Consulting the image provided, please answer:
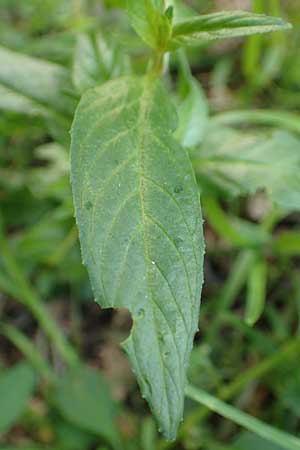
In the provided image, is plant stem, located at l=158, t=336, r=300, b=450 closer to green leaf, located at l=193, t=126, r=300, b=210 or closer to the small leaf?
green leaf, located at l=193, t=126, r=300, b=210

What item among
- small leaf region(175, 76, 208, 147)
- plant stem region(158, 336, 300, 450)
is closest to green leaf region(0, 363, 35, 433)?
plant stem region(158, 336, 300, 450)

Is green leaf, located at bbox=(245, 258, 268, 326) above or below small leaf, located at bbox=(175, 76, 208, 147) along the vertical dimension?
below

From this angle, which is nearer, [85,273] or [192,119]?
[192,119]

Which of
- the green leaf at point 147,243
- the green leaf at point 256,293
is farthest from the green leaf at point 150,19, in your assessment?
the green leaf at point 256,293

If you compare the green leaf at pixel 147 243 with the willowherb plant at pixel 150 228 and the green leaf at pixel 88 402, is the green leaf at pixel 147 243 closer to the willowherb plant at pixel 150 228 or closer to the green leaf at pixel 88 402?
the willowherb plant at pixel 150 228

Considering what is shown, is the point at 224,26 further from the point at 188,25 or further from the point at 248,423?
the point at 248,423

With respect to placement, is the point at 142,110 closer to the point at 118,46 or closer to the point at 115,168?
the point at 115,168

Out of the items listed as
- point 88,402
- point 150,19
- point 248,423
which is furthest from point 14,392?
point 150,19
